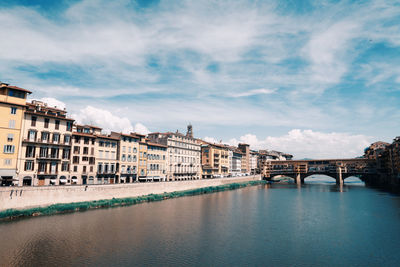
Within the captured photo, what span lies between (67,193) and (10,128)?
16.6 m

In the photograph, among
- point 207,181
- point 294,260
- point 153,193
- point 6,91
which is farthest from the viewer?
point 207,181

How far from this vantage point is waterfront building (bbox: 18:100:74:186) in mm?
52531

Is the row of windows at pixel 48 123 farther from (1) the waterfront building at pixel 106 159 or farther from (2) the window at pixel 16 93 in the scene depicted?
(1) the waterfront building at pixel 106 159

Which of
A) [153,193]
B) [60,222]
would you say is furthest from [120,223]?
[153,193]

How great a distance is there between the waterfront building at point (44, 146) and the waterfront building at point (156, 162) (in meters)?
28.9

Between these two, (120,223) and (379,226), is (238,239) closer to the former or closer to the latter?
(120,223)

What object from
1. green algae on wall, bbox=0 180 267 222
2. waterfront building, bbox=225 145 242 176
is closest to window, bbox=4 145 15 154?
green algae on wall, bbox=0 180 267 222

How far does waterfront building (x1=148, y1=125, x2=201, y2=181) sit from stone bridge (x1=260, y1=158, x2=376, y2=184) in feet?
218

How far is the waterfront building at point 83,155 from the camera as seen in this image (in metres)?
62.7

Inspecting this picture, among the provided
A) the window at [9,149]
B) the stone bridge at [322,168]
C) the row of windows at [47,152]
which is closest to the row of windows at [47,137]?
the row of windows at [47,152]

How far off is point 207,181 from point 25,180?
62.5 m

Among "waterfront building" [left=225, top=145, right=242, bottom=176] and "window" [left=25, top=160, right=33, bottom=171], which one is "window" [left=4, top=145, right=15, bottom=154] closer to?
"window" [left=25, top=160, right=33, bottom=171]

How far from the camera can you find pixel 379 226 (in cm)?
4131

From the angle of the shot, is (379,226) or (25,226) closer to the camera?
(25,226)
